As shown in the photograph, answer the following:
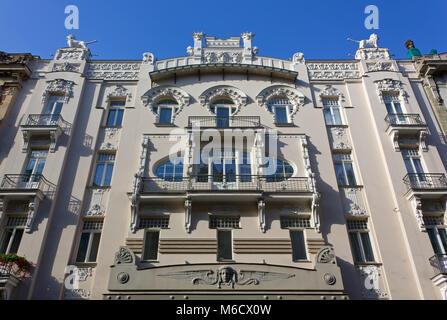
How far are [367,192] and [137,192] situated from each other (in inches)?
446

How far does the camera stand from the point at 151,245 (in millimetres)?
15789

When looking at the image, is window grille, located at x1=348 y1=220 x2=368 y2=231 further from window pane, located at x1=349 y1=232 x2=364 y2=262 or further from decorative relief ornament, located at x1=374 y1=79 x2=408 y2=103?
decorative relief ornament, located at x1=374 y1=79 x2=408 y2=103

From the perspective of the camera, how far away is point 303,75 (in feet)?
72.3

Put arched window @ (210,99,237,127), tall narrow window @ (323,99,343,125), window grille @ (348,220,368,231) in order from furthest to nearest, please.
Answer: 1. tall narrow window @ (323,99,343,125)
2. arched window @ (210,99,237,127)
3. window grille @ (348,220,368,231)

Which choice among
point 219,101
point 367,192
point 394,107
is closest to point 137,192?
point 219,101

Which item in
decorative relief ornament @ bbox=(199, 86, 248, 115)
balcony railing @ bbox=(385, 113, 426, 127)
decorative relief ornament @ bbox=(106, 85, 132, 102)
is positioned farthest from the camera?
decorative relief ornament @ bbox=(106, 85, 132, 102)

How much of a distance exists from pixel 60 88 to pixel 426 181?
69.8ft

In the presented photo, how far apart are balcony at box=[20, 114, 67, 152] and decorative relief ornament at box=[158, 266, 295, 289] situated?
10167 millimetres

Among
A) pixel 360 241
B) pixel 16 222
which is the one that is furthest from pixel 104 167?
pixel 360 241

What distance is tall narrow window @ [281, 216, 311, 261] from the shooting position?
15.5 meters

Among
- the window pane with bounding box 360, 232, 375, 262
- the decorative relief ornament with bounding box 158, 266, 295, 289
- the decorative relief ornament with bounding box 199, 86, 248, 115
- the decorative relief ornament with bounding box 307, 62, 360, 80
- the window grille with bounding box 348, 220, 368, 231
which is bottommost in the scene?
the decorative relief ornament with bounding box 158, 266, 295, 289

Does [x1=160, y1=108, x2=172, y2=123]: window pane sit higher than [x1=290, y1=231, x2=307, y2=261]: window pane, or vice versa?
[x1=160, y1=108, x2=172, y2=123]: window pane

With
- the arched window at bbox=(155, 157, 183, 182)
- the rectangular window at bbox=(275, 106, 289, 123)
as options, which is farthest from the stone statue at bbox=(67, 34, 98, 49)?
the rectangular window at bbox=(275, 106, 289, 123)

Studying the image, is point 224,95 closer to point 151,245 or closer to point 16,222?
point 151,245
